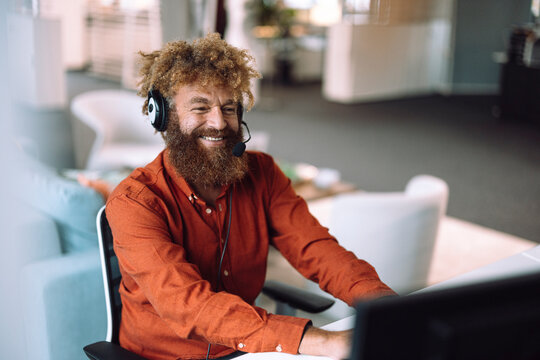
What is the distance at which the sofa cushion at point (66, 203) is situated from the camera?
2049 millimetres

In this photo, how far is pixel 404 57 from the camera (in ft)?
32.1

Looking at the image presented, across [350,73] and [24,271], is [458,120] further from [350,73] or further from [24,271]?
[24,271]

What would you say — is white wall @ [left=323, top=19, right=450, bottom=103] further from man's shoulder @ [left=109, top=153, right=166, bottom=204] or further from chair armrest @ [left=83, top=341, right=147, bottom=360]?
chair armrest @ [left=83, top=341, right=147, bottom=360]

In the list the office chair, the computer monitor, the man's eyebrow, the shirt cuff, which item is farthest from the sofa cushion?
the computer monitor

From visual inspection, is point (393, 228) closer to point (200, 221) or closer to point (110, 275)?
point (200, 221)

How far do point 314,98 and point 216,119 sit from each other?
7.87 metres

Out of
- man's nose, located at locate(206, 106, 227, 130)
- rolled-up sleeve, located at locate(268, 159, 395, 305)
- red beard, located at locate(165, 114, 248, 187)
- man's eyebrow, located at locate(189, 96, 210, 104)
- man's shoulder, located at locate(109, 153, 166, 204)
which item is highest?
man's eyebrow, located at locate(189, 96, 210, 104)

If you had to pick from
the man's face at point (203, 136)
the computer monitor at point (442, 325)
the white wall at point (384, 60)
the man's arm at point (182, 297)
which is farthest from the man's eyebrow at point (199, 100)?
the white wall at point (384, 60)

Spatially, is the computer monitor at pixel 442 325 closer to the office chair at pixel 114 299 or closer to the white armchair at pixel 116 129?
the office chair at pixel 114 299

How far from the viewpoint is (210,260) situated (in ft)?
5.22

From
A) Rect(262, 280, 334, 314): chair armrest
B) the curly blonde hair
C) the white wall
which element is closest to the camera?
the curly blonde hair

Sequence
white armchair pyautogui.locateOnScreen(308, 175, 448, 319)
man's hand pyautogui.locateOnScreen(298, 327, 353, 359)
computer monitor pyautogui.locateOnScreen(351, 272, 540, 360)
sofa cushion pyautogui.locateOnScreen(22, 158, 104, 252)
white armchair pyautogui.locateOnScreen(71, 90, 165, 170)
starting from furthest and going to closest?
white armchair pyautogui.locateOnScreen(71, 90, 165, 170) < white armchair pyautogui.locateOnScreen(308, 175, 448, 319) < sofa cushion pyautogui.locateOnScreen(22, 158, 104, 252) < man's hand pyautogui.locateOnScreen(298, 327, 353, 359) < computer monitor pyautogui.locateOnScreen(351, 272, 540, 360)

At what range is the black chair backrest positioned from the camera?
1.57 m

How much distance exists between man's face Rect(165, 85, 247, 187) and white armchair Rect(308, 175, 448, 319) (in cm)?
102
